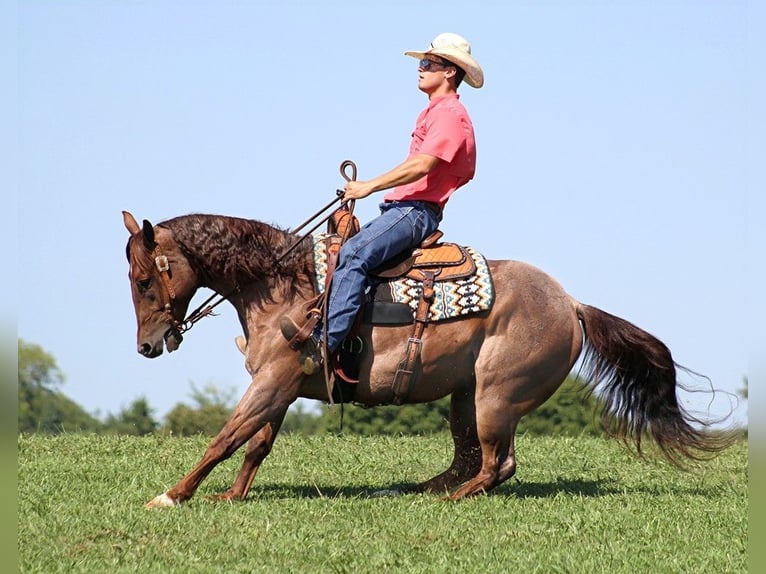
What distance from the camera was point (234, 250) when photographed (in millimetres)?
8188

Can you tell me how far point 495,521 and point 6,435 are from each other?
3621mm

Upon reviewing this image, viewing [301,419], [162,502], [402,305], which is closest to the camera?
[162,502]

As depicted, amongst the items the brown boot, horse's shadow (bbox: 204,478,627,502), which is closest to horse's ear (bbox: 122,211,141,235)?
the brown boot

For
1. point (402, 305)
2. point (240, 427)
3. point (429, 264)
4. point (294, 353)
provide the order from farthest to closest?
point (429, 264), point (402, 305), point (294, 353), point (240, 427)

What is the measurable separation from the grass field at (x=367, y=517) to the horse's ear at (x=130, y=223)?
5.75 ft

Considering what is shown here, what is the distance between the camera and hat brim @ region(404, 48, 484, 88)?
8.29 metres

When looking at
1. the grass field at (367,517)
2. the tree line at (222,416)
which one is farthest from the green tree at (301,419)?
the grass field at (367,517)

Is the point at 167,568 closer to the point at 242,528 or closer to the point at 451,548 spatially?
the point at 242,528

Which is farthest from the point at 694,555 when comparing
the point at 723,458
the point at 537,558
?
the point at 723,458

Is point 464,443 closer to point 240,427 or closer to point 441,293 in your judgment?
point 441,293

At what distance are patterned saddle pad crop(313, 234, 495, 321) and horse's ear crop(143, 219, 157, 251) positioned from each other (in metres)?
1.08

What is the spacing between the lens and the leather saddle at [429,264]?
8219 mm

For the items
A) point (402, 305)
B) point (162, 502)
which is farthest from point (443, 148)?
Answer: point (162, 502)

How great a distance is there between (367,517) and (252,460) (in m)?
1.13
